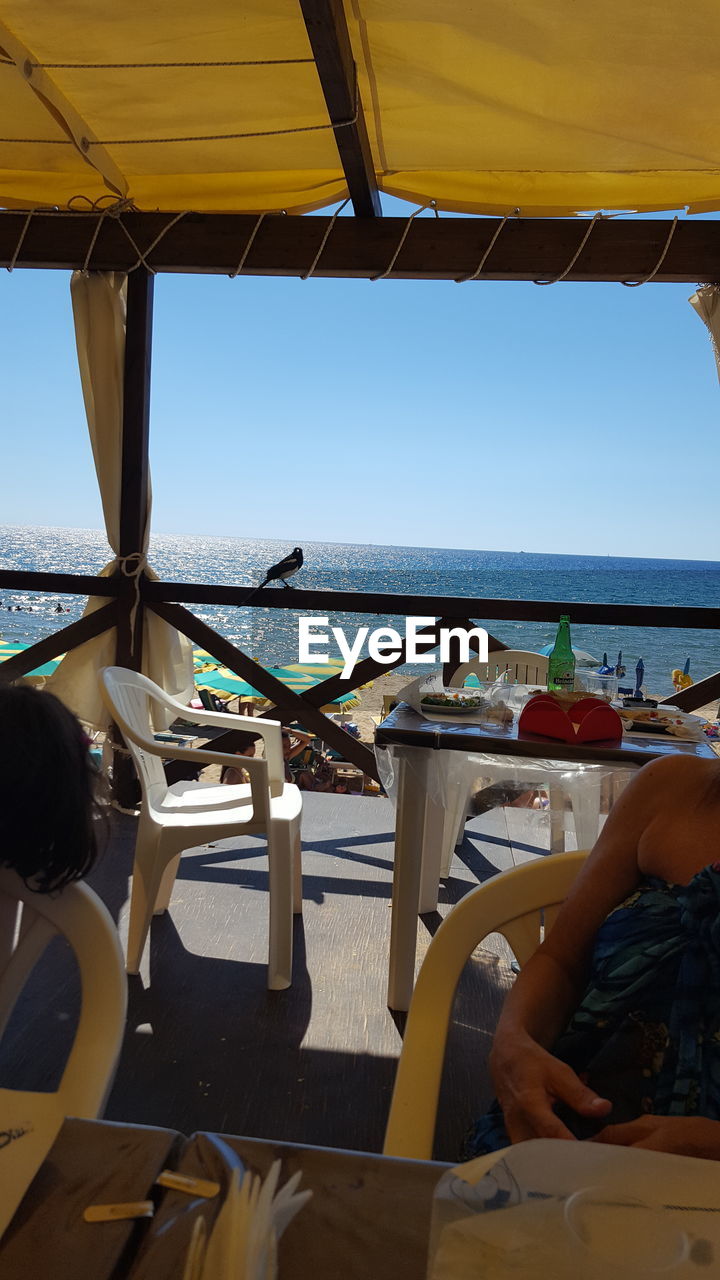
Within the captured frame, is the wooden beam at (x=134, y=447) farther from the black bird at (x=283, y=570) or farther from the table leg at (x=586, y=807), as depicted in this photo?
the table leg at (x=586, y=807)

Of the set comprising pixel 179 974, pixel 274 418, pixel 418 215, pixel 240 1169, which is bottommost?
pixel 179 974

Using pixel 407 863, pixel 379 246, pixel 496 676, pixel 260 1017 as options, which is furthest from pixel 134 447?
pixel 260 1017

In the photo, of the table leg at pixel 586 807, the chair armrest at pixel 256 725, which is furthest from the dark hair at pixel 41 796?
the chair armrest at pixel 256 725

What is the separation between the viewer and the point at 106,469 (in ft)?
12.6

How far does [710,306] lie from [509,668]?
5.64ft

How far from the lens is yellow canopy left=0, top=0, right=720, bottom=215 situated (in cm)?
230

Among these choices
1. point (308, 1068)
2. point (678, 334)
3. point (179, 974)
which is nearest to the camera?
point (308, 1068)

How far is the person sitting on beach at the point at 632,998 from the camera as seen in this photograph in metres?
0.89

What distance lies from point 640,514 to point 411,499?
932 cm

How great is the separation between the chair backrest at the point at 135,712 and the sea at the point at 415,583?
866 inches

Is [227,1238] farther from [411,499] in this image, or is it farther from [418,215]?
[411,499]

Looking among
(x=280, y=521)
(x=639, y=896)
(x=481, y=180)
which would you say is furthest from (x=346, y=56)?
(x=280, y=521)

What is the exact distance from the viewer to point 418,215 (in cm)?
343

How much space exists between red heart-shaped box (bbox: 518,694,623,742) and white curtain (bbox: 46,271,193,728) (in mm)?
2232
